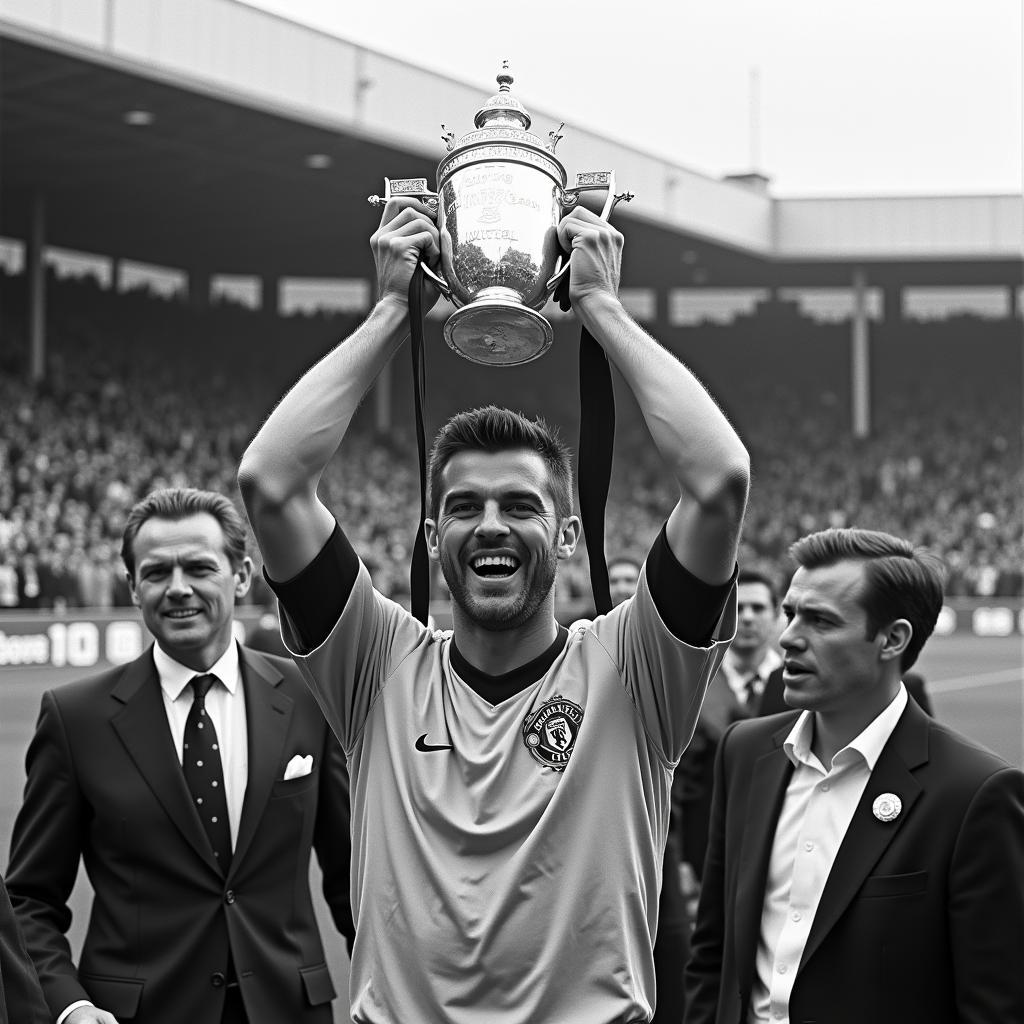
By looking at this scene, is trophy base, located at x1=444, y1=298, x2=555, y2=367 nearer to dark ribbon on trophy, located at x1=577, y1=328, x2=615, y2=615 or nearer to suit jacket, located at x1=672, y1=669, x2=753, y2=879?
dark ribbon on trophy, located at x1=577, y1=328, x2=615, y2=615

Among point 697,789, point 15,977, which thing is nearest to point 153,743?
point 15,977

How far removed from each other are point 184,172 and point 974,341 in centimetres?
2337

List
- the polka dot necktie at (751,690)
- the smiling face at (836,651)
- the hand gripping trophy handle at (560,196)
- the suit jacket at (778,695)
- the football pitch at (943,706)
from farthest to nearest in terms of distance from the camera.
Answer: the football pitch at (943,706) < the polka dot necktie at (751,690) < the suit jacket at (778,695) < the smiling face at (836,651) < the hand gripping trophy handle at (560,196)

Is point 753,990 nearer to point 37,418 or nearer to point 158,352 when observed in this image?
point 37,418

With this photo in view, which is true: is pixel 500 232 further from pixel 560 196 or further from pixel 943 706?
pixel 943 706

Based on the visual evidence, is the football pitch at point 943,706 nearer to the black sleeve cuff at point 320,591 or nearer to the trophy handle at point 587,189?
the black sleeve cuff at point 320,591

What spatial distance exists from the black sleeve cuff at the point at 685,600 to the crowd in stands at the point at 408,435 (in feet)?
53.9

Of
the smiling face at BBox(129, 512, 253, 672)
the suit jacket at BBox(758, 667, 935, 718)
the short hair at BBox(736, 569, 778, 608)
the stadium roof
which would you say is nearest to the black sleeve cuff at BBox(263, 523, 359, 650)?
the smiling face at BBox(129, 512, 253, 672)

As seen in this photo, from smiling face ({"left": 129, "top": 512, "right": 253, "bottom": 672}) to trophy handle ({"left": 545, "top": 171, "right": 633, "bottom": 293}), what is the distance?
1.48 metres

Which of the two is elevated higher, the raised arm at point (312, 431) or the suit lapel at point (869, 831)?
the raised arm at point (312, 431)

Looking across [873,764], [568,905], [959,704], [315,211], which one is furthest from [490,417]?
[315,211]

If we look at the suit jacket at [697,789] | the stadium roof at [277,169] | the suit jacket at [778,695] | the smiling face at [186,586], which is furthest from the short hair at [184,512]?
the stadium roof at [277,169]

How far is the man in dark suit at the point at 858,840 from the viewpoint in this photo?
3008mm

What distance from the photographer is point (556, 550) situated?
2.70 meters
